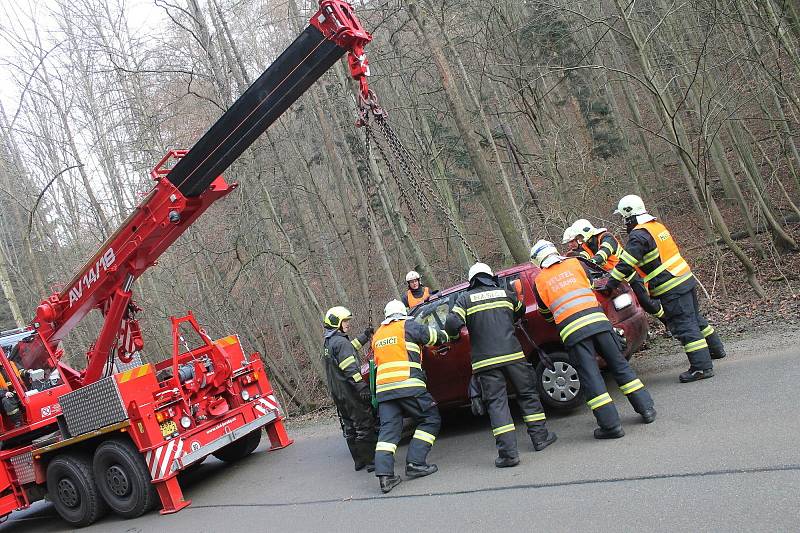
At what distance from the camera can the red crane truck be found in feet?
20.8

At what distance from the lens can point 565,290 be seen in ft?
18.5

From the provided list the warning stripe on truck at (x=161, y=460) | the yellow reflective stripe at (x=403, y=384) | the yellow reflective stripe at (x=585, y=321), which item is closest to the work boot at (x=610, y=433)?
the yellow reflective stripe at (x=585, y=321)

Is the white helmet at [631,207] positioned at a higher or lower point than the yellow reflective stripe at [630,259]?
higher

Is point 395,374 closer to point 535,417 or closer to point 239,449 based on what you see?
point 535,417

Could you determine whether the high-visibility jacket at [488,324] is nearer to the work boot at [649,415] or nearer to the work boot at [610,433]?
the work boot at [610,433]

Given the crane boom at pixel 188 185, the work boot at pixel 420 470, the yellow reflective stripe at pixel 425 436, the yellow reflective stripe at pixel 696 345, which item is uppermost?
Answer: the crane boom at pixel 188 185

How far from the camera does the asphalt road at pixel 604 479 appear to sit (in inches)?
152

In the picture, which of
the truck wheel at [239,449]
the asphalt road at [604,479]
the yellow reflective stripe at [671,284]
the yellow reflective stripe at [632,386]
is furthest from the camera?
the truck wheel at [239,449]

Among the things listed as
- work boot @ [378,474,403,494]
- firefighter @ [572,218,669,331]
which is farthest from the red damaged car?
work boot @ [378,474,403,494]

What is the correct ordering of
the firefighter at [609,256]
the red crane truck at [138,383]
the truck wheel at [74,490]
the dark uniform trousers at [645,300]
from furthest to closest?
the truck wheel at [74,490] < the dark uniform trousers at [645,300] < the firefighter at [609,256] < the red crane truck at [138,383]

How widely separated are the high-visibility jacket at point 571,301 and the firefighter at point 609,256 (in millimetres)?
1038

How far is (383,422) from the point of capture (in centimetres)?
593

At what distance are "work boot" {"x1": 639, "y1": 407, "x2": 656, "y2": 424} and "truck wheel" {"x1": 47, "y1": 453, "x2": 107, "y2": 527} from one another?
6.52 metres

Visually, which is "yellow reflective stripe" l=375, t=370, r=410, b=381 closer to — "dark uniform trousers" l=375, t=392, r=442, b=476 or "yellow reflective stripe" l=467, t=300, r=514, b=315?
"dark uniform trousers" l=375, t=392, r=442, b=476
